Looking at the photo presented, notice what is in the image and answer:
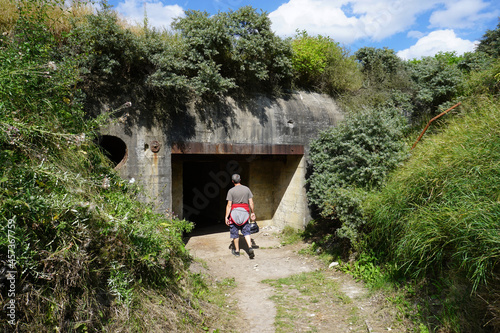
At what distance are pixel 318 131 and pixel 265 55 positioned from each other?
2066 millimetres

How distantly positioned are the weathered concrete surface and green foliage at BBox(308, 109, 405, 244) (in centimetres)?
99

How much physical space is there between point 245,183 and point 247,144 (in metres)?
2.28

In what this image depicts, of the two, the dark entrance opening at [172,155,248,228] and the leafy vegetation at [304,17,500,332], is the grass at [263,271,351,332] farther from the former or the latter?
the dark entrance opening at [172,155,248,228]

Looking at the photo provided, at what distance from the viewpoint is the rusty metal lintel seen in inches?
239

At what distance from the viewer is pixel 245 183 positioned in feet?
29.4

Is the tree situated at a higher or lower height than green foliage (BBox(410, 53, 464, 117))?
higher

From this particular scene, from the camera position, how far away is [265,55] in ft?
23.3

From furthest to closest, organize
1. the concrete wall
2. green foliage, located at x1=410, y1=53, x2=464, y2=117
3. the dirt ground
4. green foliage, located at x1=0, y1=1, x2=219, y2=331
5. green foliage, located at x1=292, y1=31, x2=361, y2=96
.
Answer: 1. green foliage, located at x1=292, y1=31, x2=361, y2=96
2. the concrete wall
3. green foliage, located at x1=410, y1=53, x2=464, y2=117
4. the dirt ground
5. green foliage, located at x1=0, y1=1, x2=219, y2=331

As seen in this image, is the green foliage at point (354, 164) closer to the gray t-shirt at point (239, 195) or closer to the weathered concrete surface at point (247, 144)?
the weathered concrete surface at point (247, 144)

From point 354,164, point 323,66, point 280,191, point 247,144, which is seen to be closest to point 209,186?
point 280,191

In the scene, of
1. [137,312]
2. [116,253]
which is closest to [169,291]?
[137,312]

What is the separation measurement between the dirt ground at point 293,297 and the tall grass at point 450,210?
2.16ft

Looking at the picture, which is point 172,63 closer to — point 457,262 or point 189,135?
point 189,135

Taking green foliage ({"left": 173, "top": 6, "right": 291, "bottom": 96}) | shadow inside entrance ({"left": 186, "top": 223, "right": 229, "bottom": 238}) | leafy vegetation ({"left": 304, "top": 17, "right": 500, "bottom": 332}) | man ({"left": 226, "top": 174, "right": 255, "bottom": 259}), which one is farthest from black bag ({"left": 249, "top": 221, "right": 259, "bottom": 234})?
green foliage ({"left": 173, "top": 6, "right": 291, "bottom": 96})
